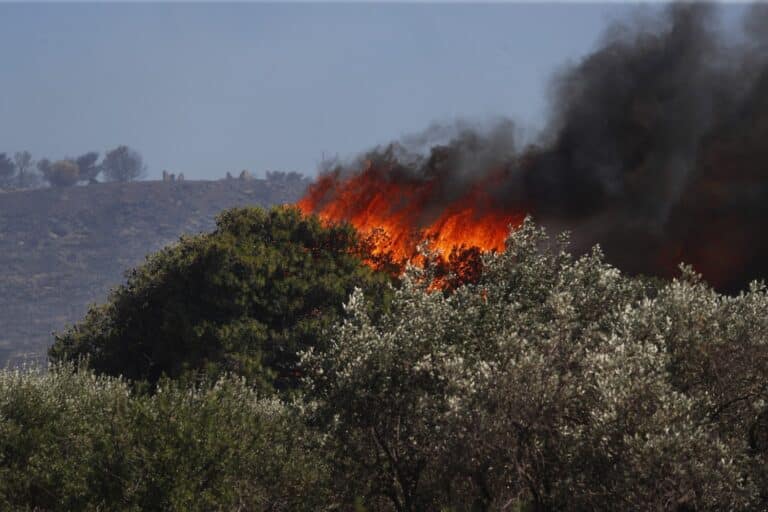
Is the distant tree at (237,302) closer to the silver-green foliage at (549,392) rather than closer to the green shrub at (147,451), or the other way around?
the green shrub at (147,451)

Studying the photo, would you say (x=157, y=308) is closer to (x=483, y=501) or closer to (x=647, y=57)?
(x=483, y=501)

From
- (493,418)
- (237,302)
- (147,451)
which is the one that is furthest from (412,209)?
(493,418)

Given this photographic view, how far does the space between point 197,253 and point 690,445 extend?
50.4 meters

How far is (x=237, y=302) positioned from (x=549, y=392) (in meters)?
43.3

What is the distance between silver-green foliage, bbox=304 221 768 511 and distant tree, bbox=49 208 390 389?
110ft

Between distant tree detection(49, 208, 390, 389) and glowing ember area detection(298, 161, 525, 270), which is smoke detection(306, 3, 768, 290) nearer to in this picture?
glowing ember area detection(298, 161, 525, 270)

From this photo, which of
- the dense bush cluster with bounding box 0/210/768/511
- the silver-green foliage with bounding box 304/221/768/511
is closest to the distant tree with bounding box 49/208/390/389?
the dense bush cluster with bounding box 0/210/768/511

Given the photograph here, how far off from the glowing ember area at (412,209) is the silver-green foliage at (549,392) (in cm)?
5848

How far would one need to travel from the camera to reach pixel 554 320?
28812mm

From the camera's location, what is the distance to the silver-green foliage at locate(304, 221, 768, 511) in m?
25.0

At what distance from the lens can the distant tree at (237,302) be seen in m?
66.1

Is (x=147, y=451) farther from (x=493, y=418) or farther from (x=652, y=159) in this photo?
(x=652, y=159)

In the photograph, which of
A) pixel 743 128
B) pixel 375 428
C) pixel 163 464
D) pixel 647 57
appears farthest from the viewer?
pixel 647 57

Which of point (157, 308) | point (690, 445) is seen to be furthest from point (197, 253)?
point (690, 445)
